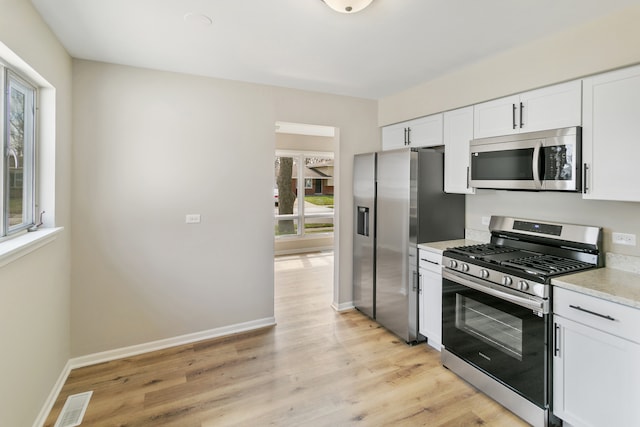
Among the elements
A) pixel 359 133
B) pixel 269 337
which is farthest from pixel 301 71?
pixel 269 337

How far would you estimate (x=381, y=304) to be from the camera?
11.5 ft

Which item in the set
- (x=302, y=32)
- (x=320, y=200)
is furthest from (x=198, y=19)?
(x=320, y=200)

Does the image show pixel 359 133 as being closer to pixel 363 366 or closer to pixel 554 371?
pixel 363 366

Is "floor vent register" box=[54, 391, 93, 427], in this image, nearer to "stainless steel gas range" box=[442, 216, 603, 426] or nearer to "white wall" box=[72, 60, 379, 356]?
"white wall" box=[72, 60, 379, 356]

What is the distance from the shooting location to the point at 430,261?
301 cm

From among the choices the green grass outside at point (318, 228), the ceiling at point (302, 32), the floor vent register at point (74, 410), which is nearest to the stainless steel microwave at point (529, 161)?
the ceiling at point (302, 32)

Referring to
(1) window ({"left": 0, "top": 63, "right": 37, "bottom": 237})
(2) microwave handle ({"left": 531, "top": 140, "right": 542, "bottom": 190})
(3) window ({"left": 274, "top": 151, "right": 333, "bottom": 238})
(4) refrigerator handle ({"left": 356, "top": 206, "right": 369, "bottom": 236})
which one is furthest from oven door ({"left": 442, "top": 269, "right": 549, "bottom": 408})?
(3) window ({"left": 274, "top": 151, "right": 333, "bottom": 238})

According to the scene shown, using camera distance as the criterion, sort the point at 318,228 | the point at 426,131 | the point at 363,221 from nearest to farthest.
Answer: the point at 426,131 → the point at 363,221 → the point at 318,228

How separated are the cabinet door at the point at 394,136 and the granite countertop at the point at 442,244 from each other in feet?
4.00

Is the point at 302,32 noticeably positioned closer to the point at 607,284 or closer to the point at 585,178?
the point at 585,178

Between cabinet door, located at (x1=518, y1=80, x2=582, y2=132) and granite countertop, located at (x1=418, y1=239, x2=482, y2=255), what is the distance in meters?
1.13

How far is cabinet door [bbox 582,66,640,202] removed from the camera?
197cm

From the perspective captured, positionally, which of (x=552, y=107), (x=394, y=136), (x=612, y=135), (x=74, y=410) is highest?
(x=394, y=136)

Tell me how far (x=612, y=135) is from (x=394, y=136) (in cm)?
213
